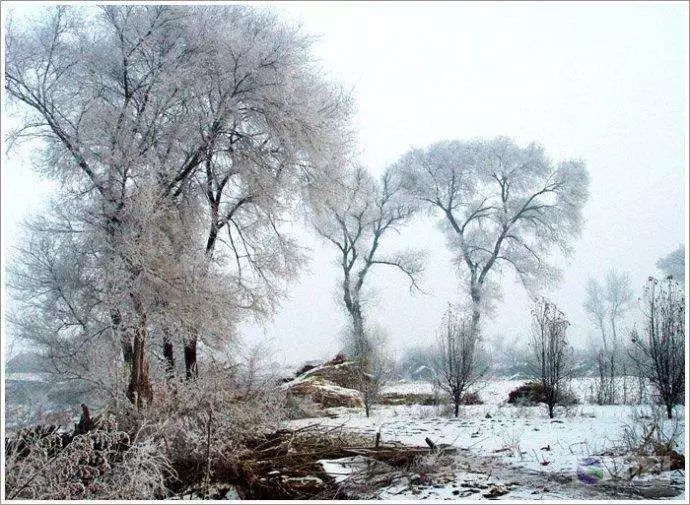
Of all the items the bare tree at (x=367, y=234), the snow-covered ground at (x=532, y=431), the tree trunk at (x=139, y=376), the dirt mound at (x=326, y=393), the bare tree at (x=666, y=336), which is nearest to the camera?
the snow-covered ground at (x=532, y=431)

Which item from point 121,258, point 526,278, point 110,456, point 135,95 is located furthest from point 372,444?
point 526,278

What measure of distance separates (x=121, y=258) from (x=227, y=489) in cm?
301

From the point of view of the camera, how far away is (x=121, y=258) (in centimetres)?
664

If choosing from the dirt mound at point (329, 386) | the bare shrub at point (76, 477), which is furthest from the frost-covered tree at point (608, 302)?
the bare shrub at point (76, 477)

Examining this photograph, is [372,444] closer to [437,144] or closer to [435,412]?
[435,412]

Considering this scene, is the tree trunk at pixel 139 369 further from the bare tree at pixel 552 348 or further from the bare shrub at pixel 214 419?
the bare tree at pixel 552 348

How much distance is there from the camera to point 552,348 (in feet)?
27.6

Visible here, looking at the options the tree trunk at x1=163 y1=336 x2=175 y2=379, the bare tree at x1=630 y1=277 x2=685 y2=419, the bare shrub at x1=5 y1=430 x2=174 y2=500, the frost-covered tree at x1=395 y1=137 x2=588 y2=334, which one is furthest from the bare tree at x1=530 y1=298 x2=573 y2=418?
the frost-covered tree at x1=395 y1=137 x2=588 y2=334

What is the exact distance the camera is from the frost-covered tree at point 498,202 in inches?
613

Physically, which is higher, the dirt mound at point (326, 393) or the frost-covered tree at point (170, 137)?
the frost-covered tree at point (170, 137)

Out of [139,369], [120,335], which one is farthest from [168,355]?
[120,335]

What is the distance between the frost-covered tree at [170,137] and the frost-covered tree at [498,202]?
8.11 meters

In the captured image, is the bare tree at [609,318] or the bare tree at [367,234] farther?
the bare tree at [367,234]

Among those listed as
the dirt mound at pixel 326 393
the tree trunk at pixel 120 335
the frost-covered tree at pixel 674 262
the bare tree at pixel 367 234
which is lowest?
the dirt mound at pixel 326 393
